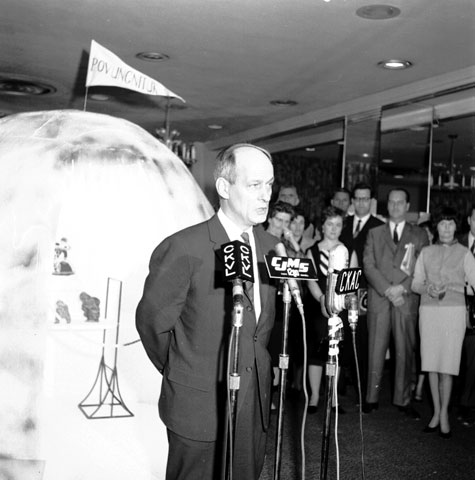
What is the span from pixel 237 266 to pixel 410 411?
152 inches

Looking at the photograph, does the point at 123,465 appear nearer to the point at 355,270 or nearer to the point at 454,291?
the point at 355,270

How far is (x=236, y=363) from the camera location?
1.92 m

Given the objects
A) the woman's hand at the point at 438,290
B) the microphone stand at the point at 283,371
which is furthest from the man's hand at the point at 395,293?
the microphone stand at the point at 283,371

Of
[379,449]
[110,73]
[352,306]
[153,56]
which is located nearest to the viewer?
[352,306]

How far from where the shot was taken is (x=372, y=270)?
5.43 meters

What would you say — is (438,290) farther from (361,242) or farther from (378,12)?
(378,12)

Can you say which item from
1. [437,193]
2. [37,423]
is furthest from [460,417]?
[37,423]

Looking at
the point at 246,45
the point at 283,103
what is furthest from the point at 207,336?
the point at 283,103

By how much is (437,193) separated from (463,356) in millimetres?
2465

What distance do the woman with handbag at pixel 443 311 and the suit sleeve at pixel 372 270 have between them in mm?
377

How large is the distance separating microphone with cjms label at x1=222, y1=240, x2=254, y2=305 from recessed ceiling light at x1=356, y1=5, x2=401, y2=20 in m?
3.66

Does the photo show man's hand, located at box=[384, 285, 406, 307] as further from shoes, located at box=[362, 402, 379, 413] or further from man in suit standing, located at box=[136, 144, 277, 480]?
man in suit standing, located at box=[136, 144, 277, 480]

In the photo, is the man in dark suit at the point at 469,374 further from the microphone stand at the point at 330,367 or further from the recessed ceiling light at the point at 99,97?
the recessed ceiling light at the point at 99,97

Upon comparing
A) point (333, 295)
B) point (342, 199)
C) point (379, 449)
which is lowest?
point (379, 449)
